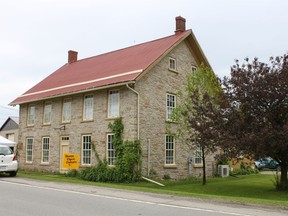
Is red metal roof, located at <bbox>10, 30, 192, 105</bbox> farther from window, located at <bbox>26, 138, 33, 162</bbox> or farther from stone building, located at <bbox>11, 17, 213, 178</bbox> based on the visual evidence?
window, located at <bbox>26, 138, 33, 162</bbox>

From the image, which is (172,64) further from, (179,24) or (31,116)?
(31,116)

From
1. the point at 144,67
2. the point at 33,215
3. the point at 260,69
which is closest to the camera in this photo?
the point at 33,215

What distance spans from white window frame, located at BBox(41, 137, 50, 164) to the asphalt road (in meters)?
13.3

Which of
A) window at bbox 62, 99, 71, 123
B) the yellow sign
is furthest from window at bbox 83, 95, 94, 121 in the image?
the yellow sign

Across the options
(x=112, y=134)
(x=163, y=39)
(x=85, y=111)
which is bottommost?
(x=112, y=134)

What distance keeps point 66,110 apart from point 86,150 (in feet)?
11.6

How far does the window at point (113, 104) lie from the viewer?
21.2 metres

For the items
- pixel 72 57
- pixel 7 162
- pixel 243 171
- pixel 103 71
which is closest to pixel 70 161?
pixel 7 162

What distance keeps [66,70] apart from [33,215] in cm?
2251

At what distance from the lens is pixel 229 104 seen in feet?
50.5

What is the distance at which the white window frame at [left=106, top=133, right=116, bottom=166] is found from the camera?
20.7 metres

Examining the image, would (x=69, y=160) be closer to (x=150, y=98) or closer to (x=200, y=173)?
(x=150, y=98)

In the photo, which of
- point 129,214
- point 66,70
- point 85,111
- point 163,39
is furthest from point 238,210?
point 66,70

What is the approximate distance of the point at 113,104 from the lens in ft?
70.1
